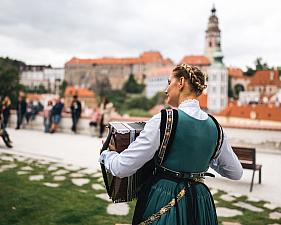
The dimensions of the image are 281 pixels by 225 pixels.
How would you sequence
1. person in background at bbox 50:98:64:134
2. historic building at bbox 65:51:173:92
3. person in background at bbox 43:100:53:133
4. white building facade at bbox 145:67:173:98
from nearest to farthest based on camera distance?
person in background at bbox 50:98:64:134
person in background at bbox 43:100:53:133
white building facade at bbox 145:67:173:98
historic building at bbox 65:51:173:92

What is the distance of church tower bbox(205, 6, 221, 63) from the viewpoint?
366ft

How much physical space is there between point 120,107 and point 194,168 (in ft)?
309

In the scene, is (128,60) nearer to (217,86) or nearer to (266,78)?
(217,86)

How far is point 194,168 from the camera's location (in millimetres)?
2301

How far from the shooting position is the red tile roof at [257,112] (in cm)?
5431

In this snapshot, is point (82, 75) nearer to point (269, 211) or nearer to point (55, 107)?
point (55, 107)

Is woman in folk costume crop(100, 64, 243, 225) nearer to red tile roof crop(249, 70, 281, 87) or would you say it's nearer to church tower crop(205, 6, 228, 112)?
church tower crop(205, 6, 228, 112)

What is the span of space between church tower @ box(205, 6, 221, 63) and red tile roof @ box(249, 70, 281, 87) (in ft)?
62.4

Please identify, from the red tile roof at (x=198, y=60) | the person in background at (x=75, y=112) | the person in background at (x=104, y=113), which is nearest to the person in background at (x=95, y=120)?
the person in background at (x=104, y=113)

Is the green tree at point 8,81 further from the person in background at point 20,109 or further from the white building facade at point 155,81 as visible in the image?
the white building facade at point 155,81

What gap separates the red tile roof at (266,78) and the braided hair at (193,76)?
93440 mm

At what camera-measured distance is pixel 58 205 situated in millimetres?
5047

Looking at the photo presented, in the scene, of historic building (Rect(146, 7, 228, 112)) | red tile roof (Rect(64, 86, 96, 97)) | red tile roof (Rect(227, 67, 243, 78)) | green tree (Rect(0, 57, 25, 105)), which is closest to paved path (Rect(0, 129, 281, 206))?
green tree (Rect(0, 57, 25, 105))

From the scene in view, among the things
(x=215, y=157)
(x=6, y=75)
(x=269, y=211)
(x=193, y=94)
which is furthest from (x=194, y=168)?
(x=6, y=75)
